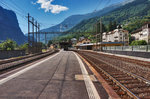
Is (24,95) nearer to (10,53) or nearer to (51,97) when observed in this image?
(51,97)

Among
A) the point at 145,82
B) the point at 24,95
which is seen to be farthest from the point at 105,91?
the point at 24,95

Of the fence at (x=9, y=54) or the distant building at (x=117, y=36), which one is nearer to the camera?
the fence at (x=9, y=54)

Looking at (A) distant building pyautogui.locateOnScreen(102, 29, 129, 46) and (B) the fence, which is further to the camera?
(A) distant building pyautogui.locateOnScreen(102, 29, 129, 46)

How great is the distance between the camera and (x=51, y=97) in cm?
384

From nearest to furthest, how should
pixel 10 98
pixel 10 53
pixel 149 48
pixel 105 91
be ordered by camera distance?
pixel 10 98 < pixel 105 91 < pixel 149 48 < pixel 10 53

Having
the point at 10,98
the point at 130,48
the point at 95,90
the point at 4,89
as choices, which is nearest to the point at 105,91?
the point at 95,90

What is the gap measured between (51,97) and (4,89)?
7.13 ft

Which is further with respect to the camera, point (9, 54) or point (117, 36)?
point (117, 36)

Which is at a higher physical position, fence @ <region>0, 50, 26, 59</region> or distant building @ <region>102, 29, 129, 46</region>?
distant building @ <region>102, 29, 129, 46</region>

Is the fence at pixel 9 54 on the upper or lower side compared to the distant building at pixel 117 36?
lower

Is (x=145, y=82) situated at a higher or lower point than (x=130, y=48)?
lower

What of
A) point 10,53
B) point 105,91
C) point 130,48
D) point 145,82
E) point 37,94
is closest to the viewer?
point 37,94

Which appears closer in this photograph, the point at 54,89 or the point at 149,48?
the point at 54,89

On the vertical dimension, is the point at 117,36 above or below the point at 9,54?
above
